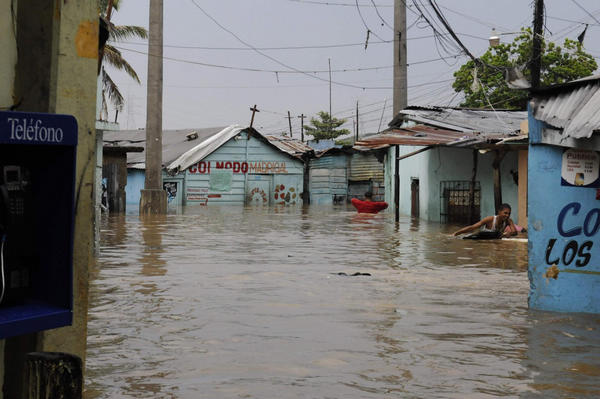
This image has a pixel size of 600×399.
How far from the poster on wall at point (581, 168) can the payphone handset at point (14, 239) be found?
18.8ft

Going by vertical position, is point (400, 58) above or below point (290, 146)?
above

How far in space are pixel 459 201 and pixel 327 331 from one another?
19.2m

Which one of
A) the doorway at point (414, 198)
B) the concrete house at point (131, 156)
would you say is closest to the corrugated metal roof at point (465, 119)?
the doorway at point (414, 198)

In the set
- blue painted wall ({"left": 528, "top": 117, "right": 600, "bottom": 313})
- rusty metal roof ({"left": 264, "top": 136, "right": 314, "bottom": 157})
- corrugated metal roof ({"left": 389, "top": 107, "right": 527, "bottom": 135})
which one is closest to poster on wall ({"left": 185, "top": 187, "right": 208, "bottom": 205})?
rusty metal roof ({"left": 264, "top": 136, "right": 314, "bottom": 157})

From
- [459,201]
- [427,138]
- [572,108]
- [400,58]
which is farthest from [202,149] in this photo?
[572,108]

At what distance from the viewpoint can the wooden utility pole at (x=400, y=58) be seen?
90.0ft

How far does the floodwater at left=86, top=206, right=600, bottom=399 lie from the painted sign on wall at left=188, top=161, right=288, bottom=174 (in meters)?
30.0

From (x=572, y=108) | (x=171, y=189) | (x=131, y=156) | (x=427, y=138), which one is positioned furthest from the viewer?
(x=131, y=156)

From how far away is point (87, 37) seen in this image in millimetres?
3930

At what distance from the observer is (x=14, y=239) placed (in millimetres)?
3705

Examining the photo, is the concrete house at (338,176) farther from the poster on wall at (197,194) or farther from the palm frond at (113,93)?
the palm frond at (113,93)

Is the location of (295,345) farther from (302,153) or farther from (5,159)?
(302,153)

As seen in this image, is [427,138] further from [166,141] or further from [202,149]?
[166,141]

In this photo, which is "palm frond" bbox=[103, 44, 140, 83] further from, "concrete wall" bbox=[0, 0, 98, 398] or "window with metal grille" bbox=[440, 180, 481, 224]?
"concrete wall" bbox=[0, 0, 98, 398]
